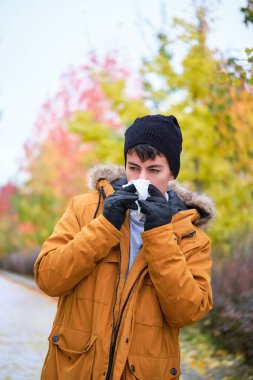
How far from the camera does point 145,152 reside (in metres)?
2.96

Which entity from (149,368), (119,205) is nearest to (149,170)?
(119,205)

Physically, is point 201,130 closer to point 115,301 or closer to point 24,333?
point 24,333

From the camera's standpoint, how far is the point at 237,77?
16.4 ft

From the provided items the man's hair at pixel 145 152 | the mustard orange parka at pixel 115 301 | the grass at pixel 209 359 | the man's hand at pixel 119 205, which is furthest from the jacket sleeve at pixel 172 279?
the grass at pixel 209 359

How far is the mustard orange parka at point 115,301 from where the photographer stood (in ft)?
8.77

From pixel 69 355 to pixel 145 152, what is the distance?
1.05m

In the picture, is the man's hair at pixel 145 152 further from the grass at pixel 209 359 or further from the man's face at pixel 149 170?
the grass at pixel 209 359

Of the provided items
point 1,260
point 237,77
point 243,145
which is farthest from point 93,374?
point 1,260

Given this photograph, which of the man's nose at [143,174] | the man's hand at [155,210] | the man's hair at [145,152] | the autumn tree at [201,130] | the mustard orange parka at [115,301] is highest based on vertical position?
the autumn tree at [201,130]

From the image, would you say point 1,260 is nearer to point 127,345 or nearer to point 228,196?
point 228,196

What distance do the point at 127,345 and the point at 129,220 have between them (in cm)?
61

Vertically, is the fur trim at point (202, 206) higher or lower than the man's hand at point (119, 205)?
higher

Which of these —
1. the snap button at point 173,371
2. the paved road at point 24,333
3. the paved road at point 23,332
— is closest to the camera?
the snap button at point 173,371

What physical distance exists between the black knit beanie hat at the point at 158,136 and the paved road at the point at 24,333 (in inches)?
144
